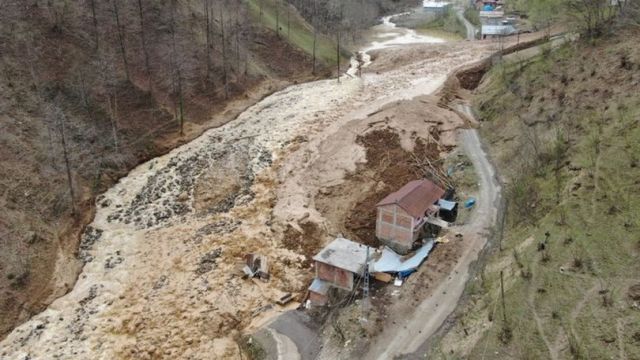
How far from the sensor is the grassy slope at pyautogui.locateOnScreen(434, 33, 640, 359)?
1991 cm

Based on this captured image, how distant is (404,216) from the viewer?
28938 millimetres

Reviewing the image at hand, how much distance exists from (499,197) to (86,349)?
23974 millimetres

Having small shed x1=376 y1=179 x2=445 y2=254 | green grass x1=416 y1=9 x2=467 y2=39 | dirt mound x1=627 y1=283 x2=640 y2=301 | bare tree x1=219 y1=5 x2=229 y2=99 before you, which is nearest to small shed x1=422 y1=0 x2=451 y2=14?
green grass x1=416 y1=9 x2=467 y2=39

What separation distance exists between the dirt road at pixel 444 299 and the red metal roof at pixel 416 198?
2.20m

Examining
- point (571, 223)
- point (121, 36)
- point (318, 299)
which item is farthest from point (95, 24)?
point (571, 223)

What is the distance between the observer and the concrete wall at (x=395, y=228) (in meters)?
29.0

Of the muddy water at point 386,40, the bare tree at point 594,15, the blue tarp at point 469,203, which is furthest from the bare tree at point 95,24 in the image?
the bare tree at point 594,15

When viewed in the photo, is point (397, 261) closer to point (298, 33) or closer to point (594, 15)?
point (594, 15)

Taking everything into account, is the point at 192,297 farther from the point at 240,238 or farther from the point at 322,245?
the point at 322,245

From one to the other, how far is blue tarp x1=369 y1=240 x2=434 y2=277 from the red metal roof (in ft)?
6.20

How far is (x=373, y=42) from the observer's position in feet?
310

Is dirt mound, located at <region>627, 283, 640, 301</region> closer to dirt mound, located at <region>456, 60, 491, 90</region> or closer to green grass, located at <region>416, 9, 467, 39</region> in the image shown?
dirt mound, located at <region>456, 60, 491, 90</region>

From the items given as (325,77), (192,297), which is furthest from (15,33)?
(325,77)

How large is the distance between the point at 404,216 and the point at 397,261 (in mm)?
2418
